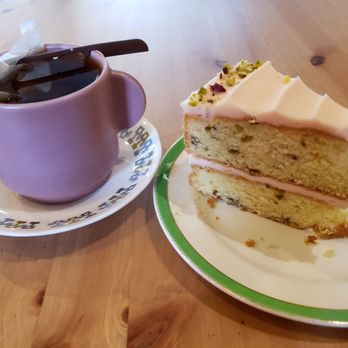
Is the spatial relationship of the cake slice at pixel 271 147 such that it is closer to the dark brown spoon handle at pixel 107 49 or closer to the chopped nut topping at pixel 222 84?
the chopped nut topping at pixel 222 84

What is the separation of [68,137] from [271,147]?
1.27 feet

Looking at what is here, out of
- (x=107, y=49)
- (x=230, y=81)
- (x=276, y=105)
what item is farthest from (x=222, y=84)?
(x=107, y=49)

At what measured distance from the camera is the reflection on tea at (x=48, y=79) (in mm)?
623

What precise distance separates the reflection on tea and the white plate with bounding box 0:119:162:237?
200 mm

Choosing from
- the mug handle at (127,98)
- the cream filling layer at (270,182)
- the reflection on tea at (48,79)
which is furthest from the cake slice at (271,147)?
the reflection on tea at (48,79)

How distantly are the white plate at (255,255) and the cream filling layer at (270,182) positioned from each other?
0.03 metres

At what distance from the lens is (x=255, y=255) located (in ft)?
2.09

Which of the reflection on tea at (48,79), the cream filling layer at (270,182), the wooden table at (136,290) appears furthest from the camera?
the cream filling layer at (270,182)

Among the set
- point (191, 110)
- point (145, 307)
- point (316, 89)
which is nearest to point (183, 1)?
point (316, 89)

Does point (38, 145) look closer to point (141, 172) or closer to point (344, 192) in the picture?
point (141, 172)

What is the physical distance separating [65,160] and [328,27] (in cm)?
114

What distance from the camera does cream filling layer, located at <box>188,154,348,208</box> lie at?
2.43ft

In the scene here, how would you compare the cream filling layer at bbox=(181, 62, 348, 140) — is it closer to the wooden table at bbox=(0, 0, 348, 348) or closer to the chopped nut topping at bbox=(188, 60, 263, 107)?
the chopped nut topping at bbox=(188, 60, 263, 107)

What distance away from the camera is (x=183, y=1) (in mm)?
1685
